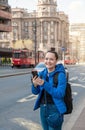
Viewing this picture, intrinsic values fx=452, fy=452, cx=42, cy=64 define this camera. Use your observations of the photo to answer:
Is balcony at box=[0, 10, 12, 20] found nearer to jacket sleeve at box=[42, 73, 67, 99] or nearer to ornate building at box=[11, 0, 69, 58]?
ornate building at box=[11, 0, 69, 58]

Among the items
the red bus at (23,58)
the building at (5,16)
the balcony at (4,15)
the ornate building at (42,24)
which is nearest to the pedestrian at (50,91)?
the red bus at (23,58)

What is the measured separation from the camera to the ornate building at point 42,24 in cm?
18588

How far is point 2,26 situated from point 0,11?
351 centimetres

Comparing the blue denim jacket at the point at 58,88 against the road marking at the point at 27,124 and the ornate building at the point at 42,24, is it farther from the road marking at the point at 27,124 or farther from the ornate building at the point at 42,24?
the ornate building at the point at 42,24

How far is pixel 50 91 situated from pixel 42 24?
18309 cm

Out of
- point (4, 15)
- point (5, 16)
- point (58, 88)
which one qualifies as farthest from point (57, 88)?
point (5, 16)

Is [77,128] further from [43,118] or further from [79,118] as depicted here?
[43,118]

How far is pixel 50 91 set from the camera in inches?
225

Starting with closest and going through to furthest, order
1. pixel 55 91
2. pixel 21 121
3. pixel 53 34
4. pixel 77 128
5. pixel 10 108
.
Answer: pixel 55 91
pixel 77 128
pixel 21 121
pixel 10 108
pixel 53 34

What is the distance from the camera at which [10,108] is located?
14688mm

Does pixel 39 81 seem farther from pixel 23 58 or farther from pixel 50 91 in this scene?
pixel 23 58

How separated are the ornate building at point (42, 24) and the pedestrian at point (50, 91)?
583 feet

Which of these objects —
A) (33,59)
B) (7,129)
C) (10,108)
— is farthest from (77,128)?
(33,59)

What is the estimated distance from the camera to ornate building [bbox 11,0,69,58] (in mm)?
185875
